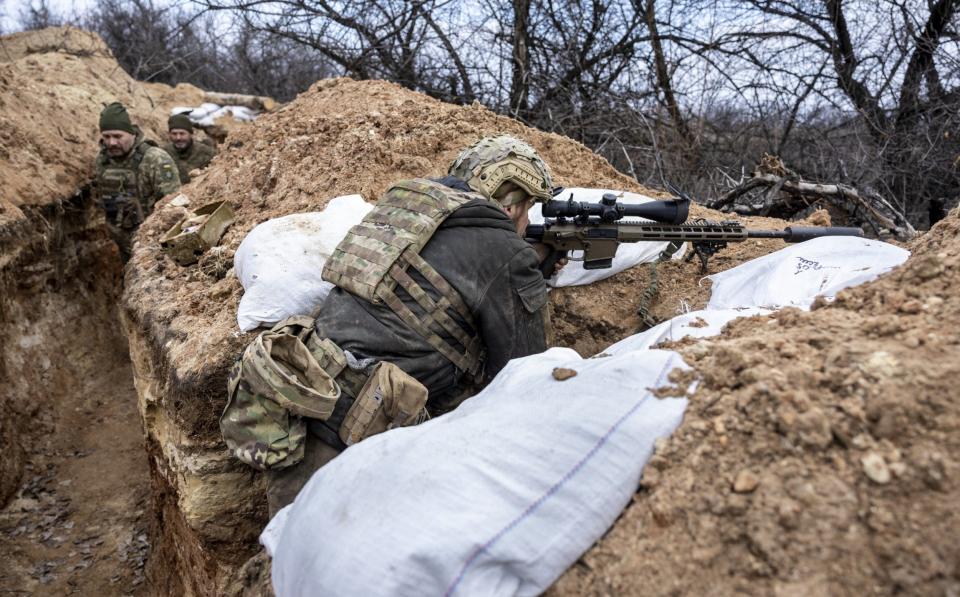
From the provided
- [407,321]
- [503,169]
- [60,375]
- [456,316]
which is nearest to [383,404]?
[407,321]

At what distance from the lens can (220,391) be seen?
8.82 feet

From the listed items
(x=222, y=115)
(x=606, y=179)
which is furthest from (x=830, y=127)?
(x=222, y=115)

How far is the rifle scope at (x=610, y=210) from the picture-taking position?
3.07 m

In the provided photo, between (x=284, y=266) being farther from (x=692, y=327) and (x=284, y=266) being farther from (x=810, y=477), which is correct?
(x=810, y=477)

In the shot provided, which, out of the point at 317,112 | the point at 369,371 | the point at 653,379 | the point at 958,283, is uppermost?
the point at 317,112

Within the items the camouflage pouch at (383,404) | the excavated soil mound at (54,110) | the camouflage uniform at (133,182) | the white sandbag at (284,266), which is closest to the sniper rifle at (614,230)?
the white sandbag at (284,266)

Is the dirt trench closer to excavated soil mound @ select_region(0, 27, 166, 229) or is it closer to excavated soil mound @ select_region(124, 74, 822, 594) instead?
excavated soil mound @ select_region(0, 27, 166, 229)

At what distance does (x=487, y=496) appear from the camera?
132cm

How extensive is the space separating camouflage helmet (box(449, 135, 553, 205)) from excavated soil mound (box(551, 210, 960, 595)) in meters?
1.65

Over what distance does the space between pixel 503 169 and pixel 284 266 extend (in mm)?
1079

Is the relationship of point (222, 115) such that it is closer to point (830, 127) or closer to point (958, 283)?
point (830, 127)

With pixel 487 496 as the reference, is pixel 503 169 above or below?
above

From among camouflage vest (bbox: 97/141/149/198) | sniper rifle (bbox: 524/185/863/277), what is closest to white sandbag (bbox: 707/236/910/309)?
sniper rifle (bbox: 524/185/863/277)

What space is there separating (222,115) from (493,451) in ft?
30.2
